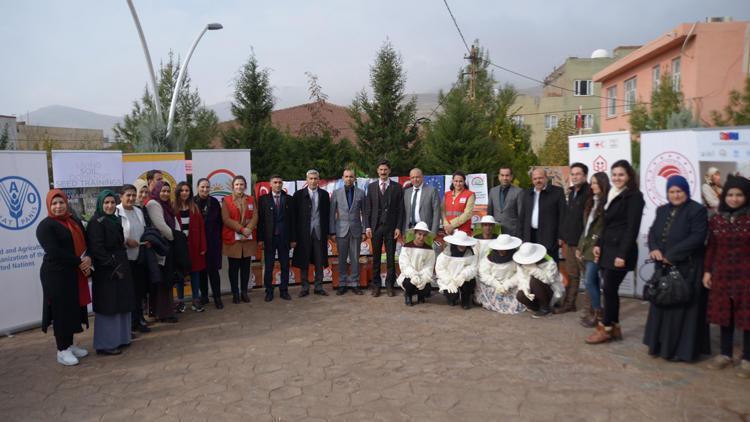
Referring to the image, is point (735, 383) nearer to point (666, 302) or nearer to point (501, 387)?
point (666, 302)

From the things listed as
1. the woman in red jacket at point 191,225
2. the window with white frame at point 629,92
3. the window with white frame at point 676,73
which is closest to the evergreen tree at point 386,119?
the woman in red jacket at point 191,225

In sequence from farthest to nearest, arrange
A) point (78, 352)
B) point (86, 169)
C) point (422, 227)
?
point (422, 227) < point (86, 169) < point (78, 352)

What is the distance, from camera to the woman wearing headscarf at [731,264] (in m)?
4.48

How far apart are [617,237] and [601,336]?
1.08m

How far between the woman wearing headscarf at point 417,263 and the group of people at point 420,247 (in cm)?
2

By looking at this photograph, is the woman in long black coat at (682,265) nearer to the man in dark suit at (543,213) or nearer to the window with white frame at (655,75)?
the man in dark suit at (543,213)

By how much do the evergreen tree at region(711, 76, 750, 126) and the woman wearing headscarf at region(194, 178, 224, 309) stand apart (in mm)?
14107

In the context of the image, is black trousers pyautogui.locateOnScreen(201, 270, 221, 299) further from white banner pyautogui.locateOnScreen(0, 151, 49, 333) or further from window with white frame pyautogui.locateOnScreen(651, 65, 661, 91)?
window with white frame pyautogui.locateOnScreen(651, 65, 661, 91)

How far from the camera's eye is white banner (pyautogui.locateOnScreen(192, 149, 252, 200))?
26.5 ft

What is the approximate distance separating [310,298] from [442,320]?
230cm

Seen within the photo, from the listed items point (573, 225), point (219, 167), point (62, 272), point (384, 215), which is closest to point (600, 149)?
point (573, 225)

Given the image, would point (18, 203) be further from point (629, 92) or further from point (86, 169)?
point (629, 92)

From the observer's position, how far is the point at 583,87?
39938mm

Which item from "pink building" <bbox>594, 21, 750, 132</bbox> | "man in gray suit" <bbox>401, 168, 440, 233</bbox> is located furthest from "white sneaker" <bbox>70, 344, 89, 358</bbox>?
"pink building" <bbox>594, 21, 750, 132</bbox>
